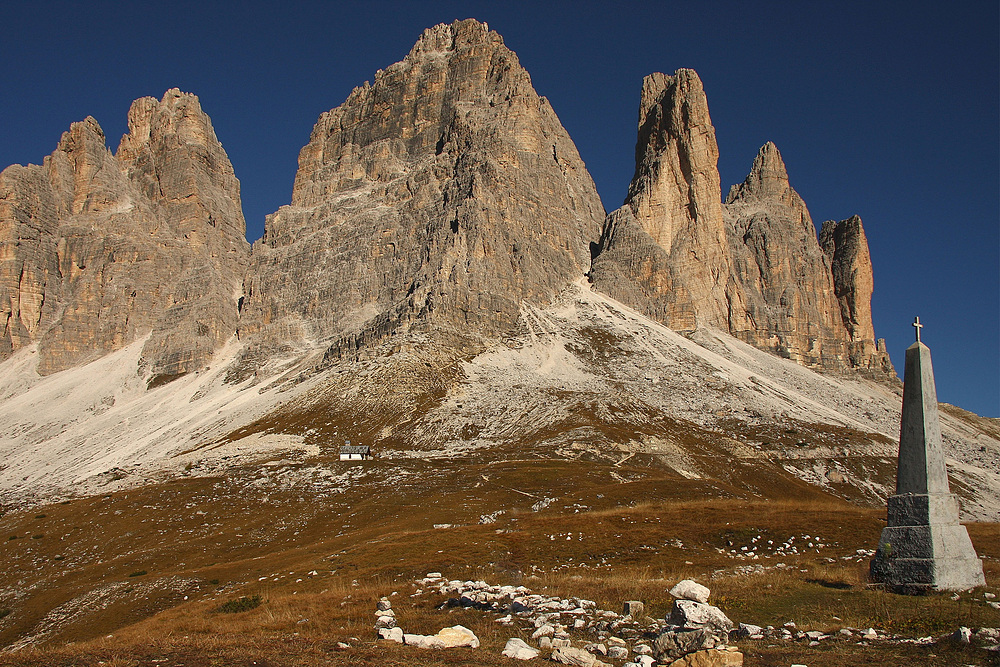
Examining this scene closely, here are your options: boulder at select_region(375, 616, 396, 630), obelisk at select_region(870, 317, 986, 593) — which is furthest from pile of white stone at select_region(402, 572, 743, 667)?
obelisk at select_region(870, 317, 986, 593)

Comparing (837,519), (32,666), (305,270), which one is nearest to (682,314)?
(305,270)

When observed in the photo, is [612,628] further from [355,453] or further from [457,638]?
[355,453]

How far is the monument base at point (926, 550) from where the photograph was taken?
61.4 feet

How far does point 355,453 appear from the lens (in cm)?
9106

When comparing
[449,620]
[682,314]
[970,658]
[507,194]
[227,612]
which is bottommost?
[227,612]

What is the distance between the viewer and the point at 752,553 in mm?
28406

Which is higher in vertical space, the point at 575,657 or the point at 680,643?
the point at 680,643

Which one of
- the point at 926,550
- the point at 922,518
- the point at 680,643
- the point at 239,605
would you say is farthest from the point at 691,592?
the point at 239,605

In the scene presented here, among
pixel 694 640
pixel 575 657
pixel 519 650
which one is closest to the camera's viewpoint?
pixel 694 640

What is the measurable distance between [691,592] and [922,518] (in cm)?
766

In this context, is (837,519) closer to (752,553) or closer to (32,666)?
(752,553)

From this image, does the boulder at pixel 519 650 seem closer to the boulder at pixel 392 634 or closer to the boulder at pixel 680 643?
the boulder at pixel 680 643

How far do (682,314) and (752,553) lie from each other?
6271 inches

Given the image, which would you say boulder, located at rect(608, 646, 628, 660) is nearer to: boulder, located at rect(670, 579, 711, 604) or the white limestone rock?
the white limestone rock
